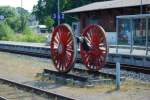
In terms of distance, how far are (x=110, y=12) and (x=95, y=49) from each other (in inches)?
975

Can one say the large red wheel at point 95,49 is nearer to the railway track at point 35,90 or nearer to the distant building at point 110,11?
the railway track at point 35,90

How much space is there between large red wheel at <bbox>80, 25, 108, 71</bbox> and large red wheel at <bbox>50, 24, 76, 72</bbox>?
81cm

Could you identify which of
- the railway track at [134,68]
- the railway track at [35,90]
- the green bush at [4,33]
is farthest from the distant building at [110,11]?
the railway track at [35,90]

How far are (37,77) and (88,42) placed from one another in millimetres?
2288

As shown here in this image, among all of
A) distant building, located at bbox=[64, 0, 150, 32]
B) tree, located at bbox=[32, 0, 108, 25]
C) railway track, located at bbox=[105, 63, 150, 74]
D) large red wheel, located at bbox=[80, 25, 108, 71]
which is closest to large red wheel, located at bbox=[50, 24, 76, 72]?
large red wheel, located at bbox=[80, 25, 108, 71]

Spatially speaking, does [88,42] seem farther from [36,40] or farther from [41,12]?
[41,12]

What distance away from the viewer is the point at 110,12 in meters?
40.9

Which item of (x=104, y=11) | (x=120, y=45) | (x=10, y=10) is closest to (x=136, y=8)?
(x=104, y=11)

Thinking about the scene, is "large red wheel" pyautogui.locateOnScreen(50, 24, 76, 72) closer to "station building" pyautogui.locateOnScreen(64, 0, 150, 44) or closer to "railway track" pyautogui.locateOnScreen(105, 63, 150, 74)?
"railway track" pyautogui.locateOnScreen(105, 63, 150, 74)

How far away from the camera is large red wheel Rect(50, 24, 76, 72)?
619 inches

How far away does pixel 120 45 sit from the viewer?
82.8 ft

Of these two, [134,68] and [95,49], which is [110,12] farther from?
[95,49]

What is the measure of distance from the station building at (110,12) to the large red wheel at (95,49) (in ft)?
56.2

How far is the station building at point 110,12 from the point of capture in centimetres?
3559
